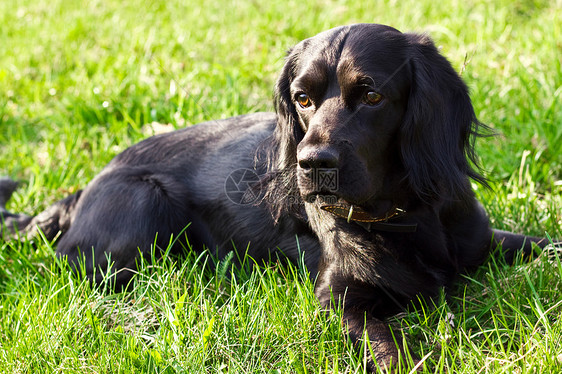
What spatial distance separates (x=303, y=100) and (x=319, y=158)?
449mm

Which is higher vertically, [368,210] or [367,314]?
[368,210]

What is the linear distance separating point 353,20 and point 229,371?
3.94 meters

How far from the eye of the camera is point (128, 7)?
652cm

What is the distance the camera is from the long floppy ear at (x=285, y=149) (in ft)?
8.63

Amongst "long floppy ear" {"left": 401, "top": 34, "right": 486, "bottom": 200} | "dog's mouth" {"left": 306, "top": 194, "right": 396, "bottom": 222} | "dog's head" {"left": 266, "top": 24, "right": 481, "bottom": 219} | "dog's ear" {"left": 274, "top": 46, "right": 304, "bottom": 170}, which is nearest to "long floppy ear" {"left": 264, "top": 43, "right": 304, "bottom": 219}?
"dog's ear" {"left": 274, "top": 46, "right": 304, "bottom": 170}

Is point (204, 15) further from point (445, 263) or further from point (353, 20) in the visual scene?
point (445, 263)

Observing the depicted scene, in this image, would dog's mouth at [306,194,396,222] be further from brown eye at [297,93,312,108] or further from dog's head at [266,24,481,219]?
brown eye at [297,93,312,108]

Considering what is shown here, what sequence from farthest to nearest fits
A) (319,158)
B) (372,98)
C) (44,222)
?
1. (44,222)
2. (372,98)
3. (319,158)

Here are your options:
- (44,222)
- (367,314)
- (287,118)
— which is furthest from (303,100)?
(44,222)

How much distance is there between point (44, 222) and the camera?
3.30 m

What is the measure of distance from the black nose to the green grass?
0.55 metres

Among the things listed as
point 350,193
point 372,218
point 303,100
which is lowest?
point 372,218

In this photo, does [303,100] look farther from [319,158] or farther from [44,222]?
[44,222]

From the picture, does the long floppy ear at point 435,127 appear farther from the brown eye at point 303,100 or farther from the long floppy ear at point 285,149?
the long floppy ear at point 285,149
